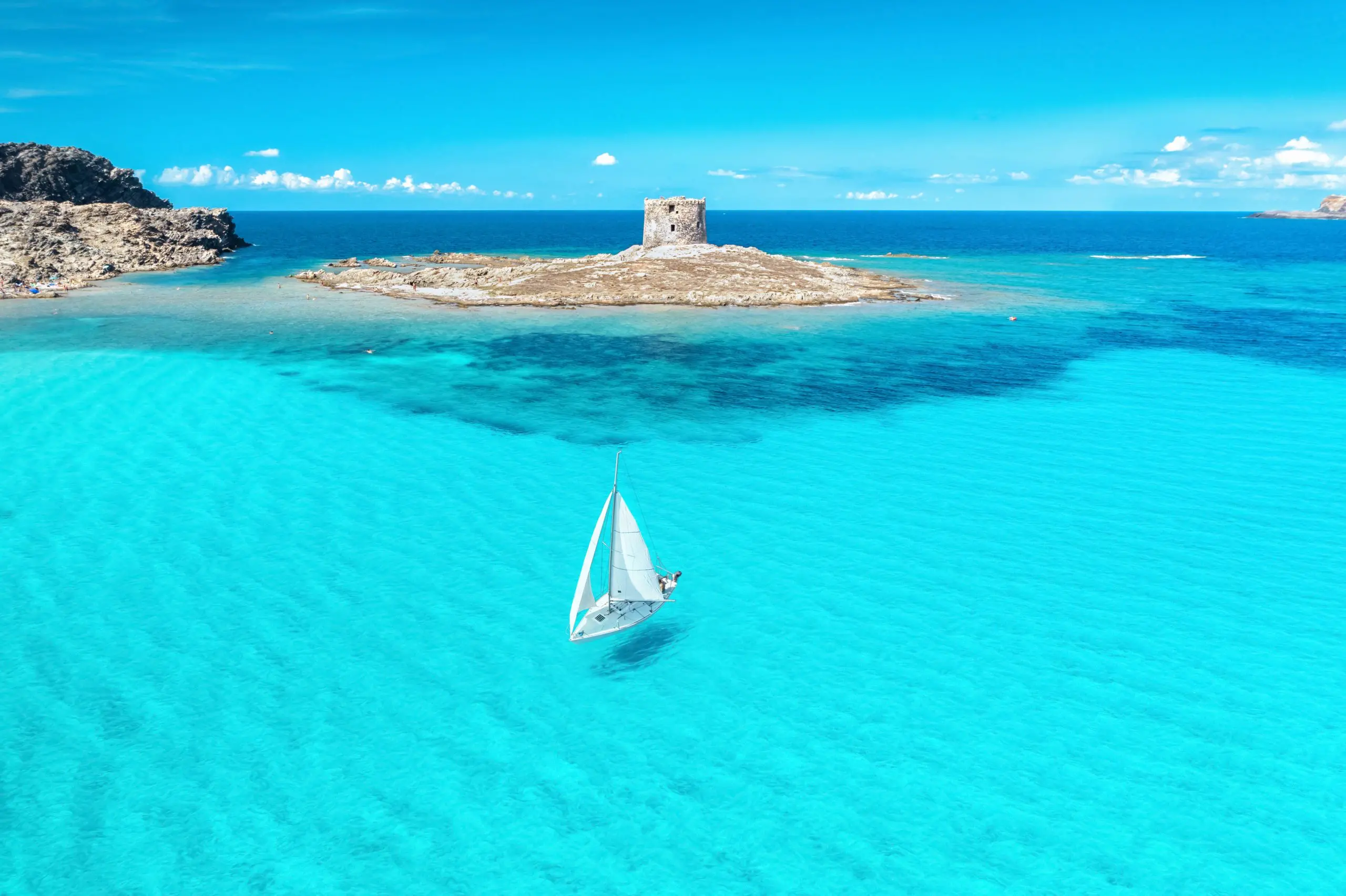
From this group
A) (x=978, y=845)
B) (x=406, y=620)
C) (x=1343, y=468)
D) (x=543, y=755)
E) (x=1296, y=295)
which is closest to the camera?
(x=978, y=845)

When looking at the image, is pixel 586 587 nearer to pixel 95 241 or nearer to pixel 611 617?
pixel 611 617

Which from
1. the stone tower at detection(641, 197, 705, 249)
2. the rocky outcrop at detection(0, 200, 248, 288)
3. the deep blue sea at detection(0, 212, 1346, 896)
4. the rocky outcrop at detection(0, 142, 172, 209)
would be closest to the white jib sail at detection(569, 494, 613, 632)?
the deep blue sea at detection(0, 212, 1346, 896)

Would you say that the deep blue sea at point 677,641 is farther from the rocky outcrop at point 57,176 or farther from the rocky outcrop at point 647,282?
the rocky outcrop at point 57,176

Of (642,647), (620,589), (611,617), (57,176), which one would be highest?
(57,176)

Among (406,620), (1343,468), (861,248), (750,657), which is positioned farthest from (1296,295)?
(406,620)

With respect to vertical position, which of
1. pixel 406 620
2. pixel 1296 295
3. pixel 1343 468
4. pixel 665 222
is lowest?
pixel 406 620

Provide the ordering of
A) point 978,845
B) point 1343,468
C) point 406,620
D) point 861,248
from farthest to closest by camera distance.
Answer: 1. point 861,248
2. point 1343,468
3. point 406,620
4. point 978,845

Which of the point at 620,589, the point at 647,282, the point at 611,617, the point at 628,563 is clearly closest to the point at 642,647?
the point at 611,617

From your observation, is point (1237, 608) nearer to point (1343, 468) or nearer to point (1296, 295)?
point (1343, 468)
